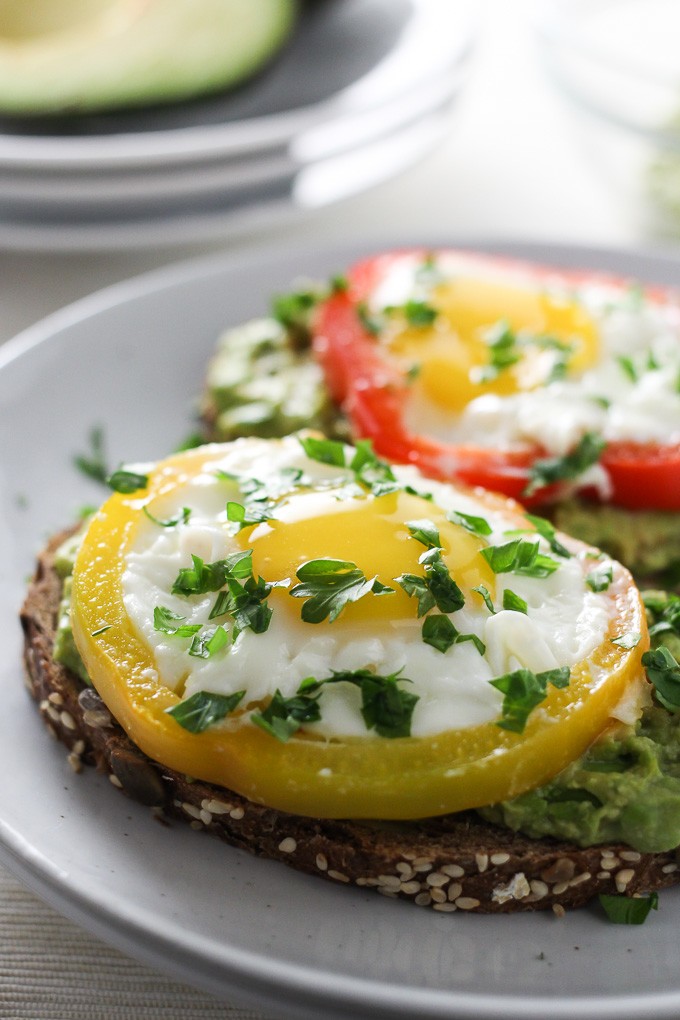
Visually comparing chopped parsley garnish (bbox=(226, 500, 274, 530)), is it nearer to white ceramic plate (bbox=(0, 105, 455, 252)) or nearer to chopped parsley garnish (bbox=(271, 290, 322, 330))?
chopped parsley garnish (bbox=(271, 290, 322, 330))

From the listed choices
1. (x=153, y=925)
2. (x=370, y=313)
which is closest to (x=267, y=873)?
(x=153, y=925)

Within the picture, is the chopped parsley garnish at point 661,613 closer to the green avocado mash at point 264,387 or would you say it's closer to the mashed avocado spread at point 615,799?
the mashed avocado spread at point 615,799

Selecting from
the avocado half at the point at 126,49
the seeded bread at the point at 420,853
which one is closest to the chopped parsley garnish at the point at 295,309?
the seeded bread at the point at 420,853

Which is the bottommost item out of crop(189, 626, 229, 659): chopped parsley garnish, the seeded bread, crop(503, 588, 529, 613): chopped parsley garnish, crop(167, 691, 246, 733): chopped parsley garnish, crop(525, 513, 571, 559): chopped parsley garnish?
the seeded bread

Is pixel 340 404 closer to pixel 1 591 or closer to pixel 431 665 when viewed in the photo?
pixel 1 591

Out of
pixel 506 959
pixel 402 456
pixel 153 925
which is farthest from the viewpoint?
pixel 402 456

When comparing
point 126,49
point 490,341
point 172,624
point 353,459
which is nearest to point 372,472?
point 353,459

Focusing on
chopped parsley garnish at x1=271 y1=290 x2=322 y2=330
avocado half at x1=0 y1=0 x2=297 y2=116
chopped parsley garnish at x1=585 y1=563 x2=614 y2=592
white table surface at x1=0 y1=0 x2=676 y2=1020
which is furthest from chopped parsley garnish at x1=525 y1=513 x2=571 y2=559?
avocado half at x1=0 y1=0 x2=297 y2=116
